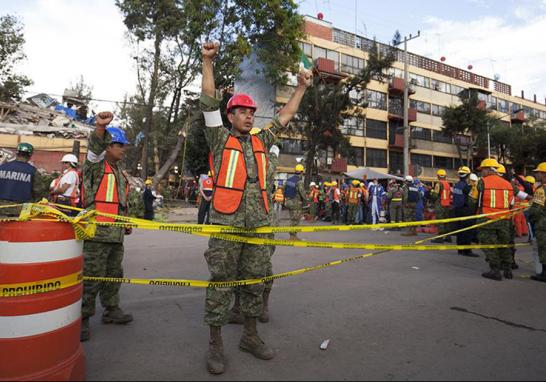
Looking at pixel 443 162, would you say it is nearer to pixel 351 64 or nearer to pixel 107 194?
pixel 351 64

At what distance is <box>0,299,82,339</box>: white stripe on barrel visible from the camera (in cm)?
211

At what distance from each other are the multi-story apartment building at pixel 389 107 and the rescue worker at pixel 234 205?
86.2ft

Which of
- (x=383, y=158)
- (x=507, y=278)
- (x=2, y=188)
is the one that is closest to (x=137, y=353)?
(x=2, y=188)

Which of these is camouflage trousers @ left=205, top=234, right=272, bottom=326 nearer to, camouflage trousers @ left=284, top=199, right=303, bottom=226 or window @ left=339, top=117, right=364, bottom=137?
camouflage trousers @ left=284, top=199, right=303, bottom=226

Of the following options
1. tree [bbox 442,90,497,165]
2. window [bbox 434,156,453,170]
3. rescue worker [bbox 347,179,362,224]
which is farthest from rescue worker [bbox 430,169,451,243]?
window [bbox 434,156,453,170]

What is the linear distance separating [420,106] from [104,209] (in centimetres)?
4447

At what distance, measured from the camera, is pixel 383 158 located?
38125 millimetres

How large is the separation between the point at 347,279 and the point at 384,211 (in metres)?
11.7

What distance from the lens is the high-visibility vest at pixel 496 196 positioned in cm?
574

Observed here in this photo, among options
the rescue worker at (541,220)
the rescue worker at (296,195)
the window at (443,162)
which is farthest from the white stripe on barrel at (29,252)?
the window at (443,162)

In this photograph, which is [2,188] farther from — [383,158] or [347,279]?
[383,158]

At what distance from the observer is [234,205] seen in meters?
2.71

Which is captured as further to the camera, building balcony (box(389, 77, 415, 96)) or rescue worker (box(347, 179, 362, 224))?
building balcony (box(389, 77, 415, 96))

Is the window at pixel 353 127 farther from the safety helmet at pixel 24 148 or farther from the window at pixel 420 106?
the safety helmet at pixel 24 148
